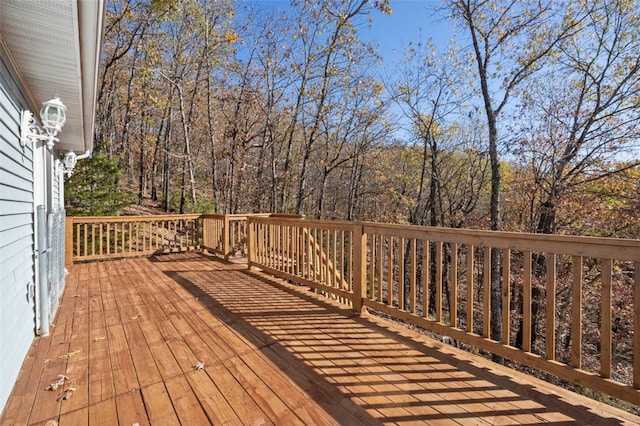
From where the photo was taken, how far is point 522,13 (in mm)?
7680

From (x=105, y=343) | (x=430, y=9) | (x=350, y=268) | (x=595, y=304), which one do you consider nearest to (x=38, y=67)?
(x=105, y=343)

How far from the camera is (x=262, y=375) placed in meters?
2.26

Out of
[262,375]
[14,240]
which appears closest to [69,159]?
[14,240]

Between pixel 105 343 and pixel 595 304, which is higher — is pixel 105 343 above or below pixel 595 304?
above

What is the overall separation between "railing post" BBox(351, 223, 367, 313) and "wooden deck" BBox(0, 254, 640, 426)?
195 mm

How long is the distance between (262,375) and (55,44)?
2.61m

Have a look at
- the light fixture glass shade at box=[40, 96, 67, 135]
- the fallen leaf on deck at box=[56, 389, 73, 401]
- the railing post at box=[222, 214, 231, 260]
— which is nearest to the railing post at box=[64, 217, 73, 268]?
the railing post at box=[222, 214, 231, 260]

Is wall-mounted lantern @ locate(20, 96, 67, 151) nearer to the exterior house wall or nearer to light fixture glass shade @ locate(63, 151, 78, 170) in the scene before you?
the exterior house wall

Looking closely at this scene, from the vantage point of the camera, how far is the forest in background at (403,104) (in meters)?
7.61

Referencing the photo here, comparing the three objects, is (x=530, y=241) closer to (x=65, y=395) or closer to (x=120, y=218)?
(x=65, y=395)

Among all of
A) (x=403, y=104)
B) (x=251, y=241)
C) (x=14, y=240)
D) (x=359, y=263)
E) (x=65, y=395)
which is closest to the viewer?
(x=65, y=395)

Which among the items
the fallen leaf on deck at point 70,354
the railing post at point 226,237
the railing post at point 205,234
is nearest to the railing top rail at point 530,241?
the fallen leaf on deck at point 70,354

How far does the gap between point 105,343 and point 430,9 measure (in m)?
9.46

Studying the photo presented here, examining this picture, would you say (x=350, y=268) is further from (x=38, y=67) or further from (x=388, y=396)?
(x=38, y=67)
